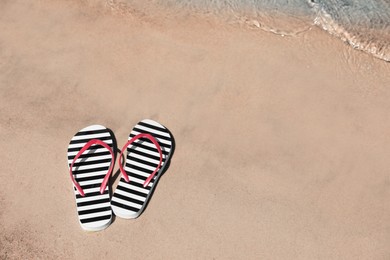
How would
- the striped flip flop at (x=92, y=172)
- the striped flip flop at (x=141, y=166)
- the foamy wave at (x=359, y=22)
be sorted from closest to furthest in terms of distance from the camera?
the striped flip flop at (x=92, y=172) → the striped flip flop at (x=141, y=166) → the foamy wave at (x=359, y=22)

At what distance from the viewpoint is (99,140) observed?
24.2 ft

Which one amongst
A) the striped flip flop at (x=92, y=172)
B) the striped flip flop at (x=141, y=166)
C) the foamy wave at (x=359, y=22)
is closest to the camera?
the striped flip flop at (x=92, y=172)

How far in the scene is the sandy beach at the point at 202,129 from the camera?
22.2 feet

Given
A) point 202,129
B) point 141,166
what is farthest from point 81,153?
point 202,129

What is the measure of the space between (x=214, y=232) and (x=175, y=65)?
10.9 ft

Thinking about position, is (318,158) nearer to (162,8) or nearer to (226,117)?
(226,117)

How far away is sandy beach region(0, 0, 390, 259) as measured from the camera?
22.2ft

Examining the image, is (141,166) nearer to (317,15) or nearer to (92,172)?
(92,172)

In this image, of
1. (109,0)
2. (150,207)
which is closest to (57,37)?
(109,0)

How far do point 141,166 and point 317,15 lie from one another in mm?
4789

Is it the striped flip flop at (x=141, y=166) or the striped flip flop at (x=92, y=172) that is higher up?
the striped flip flop at (x=141, y=166)

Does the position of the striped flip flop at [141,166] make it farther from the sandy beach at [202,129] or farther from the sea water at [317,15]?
the sea water at [317,15]

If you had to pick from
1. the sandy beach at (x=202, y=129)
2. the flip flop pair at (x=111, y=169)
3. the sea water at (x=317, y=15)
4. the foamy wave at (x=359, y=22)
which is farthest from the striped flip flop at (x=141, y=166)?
the foamy wave at (x=359, y=22)

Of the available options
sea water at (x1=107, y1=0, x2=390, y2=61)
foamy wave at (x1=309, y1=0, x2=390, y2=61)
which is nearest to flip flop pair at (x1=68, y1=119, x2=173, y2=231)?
sea water at (x1=107, y1=0, x2=390, y2=61)
